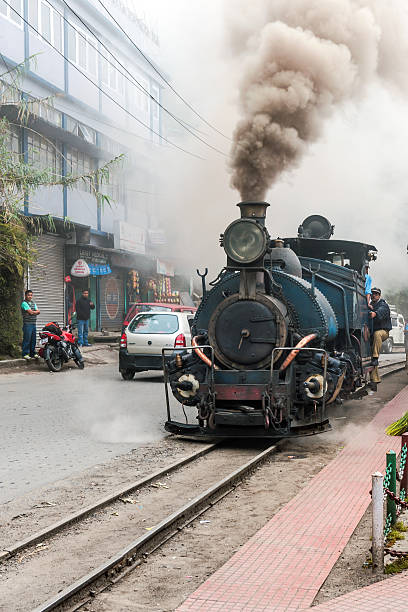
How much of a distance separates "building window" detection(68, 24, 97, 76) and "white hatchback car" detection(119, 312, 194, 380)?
12.8 metres

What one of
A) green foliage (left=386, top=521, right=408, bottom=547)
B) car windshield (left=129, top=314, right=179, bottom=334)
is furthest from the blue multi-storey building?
green foliage (left=386, top=521, right=408, bottom=547)

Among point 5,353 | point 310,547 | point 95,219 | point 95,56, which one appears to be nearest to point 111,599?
point 310,547

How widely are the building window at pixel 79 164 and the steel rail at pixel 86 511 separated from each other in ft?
61.9

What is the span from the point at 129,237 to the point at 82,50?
6.97 m

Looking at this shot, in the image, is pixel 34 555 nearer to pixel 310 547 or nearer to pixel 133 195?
pixel 310 547

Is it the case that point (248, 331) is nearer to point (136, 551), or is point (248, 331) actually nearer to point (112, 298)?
point (136, 551)

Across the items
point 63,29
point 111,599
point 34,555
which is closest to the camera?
point 111,599

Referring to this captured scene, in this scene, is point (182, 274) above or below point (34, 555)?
above

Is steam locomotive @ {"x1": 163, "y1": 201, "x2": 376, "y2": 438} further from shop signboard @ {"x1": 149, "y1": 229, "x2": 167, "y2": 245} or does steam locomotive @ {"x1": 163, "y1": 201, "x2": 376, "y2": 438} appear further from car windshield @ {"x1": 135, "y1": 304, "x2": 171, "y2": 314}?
shop signboard @ {"x1": 149, "y1": 229, "x2": 167, "y2": 245}

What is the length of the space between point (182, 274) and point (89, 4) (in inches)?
539

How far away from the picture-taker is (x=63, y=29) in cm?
2441

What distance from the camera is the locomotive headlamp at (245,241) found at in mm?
8125

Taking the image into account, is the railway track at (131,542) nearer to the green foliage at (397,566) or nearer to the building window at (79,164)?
the green foliage at (397,566)

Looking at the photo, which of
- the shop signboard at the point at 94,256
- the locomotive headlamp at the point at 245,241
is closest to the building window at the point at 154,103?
the shop signboard at the point at 94,256
